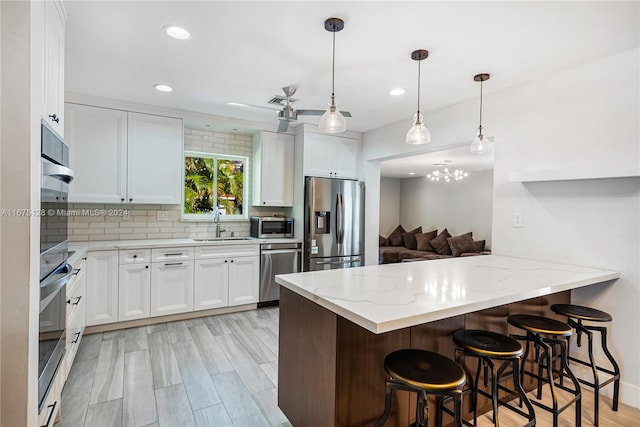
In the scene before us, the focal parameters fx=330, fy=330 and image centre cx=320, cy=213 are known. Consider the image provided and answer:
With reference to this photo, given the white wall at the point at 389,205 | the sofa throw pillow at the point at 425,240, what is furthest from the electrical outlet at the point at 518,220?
the white wall at the point at 389,205

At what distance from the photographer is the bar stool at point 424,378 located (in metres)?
1.29

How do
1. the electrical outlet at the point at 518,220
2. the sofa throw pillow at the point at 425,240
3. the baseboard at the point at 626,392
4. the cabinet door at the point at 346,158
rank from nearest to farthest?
the baseboard at the point at 626,392
the electrical outlet at the point at 518,220
the cabinet door at the point at 346,158
the sofa throw pillow at the point at 425,240

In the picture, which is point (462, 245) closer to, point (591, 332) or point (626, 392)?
point (626, 392)

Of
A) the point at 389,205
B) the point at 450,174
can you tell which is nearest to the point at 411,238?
the point at 389,205

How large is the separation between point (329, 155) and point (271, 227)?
1248 millimetres

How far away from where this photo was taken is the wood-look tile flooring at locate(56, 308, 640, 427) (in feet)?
6.57

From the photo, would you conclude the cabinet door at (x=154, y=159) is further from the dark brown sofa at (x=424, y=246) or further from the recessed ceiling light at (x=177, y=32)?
the dark brown sofa at (x=424, y=246)

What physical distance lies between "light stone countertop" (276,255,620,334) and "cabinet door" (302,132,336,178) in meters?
2.24

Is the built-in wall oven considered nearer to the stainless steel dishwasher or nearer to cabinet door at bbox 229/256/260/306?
cabinet door at bbox 229/256/260/306

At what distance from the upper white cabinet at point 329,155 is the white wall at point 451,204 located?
13.4 ft

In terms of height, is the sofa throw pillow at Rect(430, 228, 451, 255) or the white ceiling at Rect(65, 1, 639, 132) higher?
the white ceiling at Rect(65, 1, 639, 132)

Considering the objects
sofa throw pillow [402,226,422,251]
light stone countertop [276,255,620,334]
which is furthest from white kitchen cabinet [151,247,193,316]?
sofa throw pillow [402,226,422,251]

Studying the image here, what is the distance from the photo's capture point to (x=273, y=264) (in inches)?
162

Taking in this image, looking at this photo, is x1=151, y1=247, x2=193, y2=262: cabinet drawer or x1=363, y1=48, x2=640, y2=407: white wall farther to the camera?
x1=151, y1=247, x2=193, y2=262: cabinet drawer
